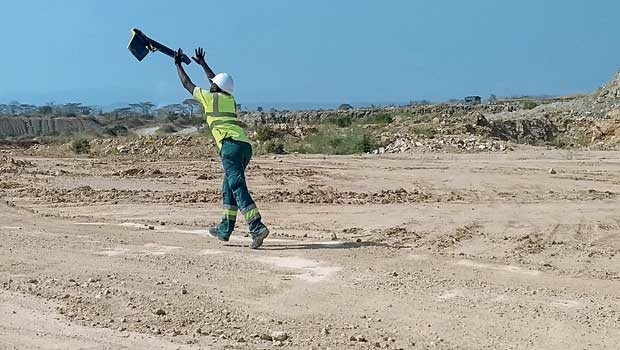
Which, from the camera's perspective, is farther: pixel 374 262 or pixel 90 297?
pixel 374 262

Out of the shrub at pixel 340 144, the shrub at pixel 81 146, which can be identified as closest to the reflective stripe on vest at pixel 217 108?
the shrub at pixel 340 144

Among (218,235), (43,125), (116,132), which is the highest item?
(218,235)

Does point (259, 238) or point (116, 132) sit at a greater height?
point (259, 238)

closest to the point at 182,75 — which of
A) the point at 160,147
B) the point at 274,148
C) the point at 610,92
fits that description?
the point at 274,148

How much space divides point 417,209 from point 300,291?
5.79 metres

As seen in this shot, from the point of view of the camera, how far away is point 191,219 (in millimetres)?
11969

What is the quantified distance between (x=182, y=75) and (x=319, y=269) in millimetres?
2823

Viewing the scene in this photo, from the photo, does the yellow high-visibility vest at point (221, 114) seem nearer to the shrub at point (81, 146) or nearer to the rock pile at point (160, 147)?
the rock pile at point (160, 147)

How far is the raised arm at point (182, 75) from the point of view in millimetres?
9477

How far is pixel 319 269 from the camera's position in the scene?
8.16 metres

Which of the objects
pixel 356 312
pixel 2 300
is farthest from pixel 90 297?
pixel 356 312

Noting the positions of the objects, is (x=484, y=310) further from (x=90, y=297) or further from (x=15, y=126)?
(x=15, y=126)

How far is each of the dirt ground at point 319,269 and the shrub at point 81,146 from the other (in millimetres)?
14600

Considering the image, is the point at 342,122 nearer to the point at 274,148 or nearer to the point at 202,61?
the point at 274,148
